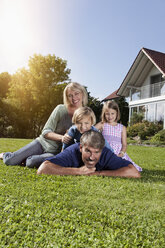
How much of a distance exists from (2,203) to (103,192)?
119 cm

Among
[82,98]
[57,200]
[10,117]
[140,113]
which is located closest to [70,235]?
[57,200]

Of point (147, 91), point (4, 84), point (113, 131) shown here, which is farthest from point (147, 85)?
point (4, 84)

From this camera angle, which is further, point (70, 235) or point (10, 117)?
point (10, 117)

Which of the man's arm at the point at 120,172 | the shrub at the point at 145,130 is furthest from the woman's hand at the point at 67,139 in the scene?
the shrub at the point at 145,130

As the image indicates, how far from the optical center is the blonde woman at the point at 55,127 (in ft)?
16.0

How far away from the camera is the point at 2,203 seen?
101 inches

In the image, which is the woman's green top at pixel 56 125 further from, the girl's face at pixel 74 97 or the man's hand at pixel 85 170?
the man's hand at pixel 85 170

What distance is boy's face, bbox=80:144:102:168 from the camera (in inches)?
141

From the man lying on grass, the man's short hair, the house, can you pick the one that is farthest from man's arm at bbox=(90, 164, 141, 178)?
the house

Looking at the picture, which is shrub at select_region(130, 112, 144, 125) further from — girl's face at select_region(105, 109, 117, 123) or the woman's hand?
the woman's hand

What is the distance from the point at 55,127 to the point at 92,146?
1573 mm

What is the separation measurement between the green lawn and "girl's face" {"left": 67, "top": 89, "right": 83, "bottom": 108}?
1.73m

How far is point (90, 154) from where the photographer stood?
3621 mm

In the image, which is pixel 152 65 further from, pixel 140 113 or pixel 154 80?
pixel 140 113
